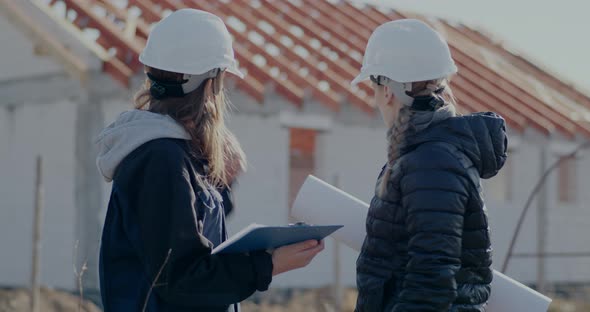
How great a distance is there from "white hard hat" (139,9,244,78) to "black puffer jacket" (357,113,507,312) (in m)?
0.57

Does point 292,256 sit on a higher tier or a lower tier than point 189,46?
lower

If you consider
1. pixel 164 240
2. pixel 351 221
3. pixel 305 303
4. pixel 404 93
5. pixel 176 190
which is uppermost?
pixel 404 93

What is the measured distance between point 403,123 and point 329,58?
1061 cm

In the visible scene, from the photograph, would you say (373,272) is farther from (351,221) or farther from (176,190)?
(176,190)

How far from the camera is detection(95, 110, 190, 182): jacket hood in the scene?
321 cm

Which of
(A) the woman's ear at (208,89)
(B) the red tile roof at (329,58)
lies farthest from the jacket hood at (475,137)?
(B) the red tile roof at (329,58)

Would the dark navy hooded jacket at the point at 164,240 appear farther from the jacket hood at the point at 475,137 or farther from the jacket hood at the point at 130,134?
the jacket hood at the point at 475,137

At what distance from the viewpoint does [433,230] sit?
10.5 feet

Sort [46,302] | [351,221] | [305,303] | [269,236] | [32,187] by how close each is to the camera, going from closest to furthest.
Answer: [269,236]
[351,221]
[46,302]
[305,303]
[32,187]

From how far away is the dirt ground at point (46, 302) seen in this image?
10016 mm

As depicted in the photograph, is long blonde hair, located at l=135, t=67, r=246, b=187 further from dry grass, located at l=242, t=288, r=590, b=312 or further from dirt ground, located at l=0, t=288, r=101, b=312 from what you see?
dry grass, located at l=242, t=288, r=590, b=312

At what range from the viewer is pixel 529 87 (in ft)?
57.7

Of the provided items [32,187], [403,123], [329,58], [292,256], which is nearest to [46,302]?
[32,187]

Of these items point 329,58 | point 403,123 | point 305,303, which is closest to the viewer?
point 403,123
